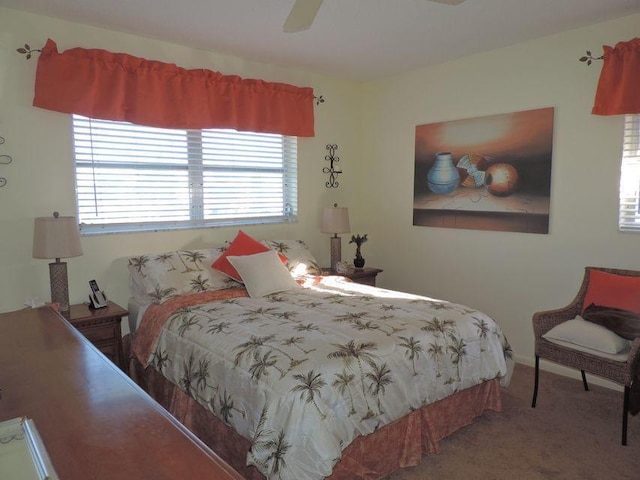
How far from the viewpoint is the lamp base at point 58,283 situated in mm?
2771

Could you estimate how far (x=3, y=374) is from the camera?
1.39m

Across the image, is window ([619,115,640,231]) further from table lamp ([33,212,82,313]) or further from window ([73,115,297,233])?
table lamp ([33,212,82,313])

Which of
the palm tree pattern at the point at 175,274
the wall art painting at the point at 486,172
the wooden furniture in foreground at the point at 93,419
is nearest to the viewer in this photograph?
the wooden furniture in foreground at the point at 93,419

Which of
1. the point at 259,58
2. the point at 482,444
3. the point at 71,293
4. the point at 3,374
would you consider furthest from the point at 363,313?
the point at 259,58

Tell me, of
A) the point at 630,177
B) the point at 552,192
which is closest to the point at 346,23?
the point at 552,192

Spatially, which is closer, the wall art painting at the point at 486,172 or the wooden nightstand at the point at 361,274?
the wall art painting at the point at 486,172

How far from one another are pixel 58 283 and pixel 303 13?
7.00ft

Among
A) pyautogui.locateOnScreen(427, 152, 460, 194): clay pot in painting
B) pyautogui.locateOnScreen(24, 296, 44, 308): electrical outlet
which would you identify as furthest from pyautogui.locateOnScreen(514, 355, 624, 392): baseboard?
pyautogui.locateOnScreen(24, 296, 44, 308): electrical outlet

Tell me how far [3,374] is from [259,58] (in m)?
3.14

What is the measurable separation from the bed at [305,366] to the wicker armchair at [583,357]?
0.28 meters

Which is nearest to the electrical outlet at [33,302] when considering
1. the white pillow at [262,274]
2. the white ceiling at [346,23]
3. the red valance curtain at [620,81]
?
the white pillow at [262,274]

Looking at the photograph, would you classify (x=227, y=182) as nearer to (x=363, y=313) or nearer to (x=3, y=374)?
(x=363, y=313)

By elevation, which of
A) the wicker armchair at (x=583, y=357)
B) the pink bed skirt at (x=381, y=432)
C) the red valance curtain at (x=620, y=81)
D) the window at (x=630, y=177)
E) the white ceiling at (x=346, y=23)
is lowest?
the pink bed skirt at (x=381, y=432)

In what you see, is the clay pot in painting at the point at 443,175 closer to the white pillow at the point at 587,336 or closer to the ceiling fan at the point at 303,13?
the white pillow at the point at 587,336
